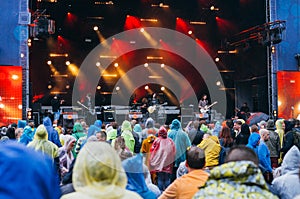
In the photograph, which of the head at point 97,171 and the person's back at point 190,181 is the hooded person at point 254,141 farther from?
the head at point 97,171

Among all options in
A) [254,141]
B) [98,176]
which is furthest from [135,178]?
[254,141]

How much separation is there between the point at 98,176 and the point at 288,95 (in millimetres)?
13744

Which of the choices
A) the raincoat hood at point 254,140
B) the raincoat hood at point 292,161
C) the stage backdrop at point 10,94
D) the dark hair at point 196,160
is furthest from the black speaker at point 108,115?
the dark hair at point 196,160

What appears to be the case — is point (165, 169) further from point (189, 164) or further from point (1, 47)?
point (1, 47)

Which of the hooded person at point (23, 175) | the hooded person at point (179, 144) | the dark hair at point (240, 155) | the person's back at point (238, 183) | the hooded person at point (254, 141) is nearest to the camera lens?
the hooded person at point (23, 175)

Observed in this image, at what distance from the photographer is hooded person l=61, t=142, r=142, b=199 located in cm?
195

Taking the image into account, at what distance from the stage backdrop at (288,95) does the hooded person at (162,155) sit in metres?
8.78

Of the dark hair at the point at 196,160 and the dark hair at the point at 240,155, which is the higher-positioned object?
the dark hair at the point at 240,155

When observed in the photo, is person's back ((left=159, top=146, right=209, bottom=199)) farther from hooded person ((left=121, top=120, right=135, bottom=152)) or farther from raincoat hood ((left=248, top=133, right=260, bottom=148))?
hooded person ((left=121, top=120, right=135, bottom=152))

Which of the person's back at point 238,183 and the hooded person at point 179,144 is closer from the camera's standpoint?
the person's back at point 238,183

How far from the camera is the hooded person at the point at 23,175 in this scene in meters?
1.41

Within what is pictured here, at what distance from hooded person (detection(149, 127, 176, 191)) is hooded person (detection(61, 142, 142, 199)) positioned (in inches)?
185

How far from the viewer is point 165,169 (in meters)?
6.79

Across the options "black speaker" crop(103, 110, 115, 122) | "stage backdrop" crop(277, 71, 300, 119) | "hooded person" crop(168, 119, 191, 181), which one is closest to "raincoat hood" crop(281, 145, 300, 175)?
"hooded person" crop(168, 119, 191, 181)
